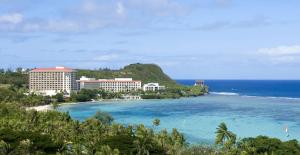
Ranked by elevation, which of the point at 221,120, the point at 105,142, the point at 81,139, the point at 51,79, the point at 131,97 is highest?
the point at 51,79

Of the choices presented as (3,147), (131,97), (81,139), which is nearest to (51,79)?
(131,97)

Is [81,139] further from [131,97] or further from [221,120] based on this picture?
[131,97]

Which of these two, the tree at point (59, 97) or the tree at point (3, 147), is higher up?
the tree at point (59, 97)

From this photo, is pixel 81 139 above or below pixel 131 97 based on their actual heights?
below

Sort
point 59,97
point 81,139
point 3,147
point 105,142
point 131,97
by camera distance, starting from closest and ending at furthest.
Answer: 1. point 3,147
2. point 105,142
3. point 81,139
4. point 59,97
5. point 131,97

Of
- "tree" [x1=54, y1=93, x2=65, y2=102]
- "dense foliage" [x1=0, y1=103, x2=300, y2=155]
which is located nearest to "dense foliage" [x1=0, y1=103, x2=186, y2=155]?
"dense foliage" [x1=0, y1=103, x2=300, y2=155]

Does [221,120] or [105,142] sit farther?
[221,120]

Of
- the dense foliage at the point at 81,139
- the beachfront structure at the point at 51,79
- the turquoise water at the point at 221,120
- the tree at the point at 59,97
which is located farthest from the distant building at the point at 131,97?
the dense foliage at the point at 81,139

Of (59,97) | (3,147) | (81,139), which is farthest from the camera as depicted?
(59,97)

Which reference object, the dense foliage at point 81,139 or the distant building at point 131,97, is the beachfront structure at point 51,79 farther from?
the dense foliage at point 81,139

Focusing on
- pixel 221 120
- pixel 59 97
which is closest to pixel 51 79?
pixel 59 97

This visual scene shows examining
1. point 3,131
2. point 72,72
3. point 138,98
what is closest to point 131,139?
point 3,131

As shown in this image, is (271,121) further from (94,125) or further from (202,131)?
(94,125)

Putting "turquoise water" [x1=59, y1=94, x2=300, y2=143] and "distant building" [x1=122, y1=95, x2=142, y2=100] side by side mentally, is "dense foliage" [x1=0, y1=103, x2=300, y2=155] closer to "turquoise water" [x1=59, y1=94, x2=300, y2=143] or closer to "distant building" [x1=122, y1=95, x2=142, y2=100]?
"turquoise water" [x1=59, y1=94, x2=300, y2=143]
